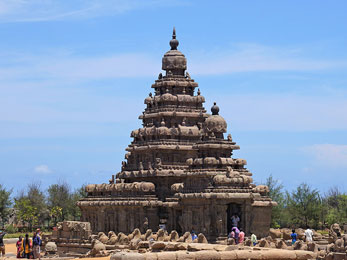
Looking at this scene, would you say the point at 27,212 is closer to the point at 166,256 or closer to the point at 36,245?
the point at 36,245

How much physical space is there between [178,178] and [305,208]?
67.6ft

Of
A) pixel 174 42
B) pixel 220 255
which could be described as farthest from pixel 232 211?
pixel 220 255

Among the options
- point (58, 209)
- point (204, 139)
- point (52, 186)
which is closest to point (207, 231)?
point (204, 139)

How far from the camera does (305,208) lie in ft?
314

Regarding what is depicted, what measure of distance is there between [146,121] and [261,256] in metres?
38.7

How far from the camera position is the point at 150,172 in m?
79.7

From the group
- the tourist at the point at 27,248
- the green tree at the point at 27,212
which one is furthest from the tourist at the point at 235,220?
the green tree at the point at 27,212

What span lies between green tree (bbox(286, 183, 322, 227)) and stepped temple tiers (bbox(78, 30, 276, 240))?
18.1 metres

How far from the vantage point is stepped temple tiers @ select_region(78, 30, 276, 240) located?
7188 centimetres

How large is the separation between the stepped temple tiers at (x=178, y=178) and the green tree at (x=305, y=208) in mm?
18074

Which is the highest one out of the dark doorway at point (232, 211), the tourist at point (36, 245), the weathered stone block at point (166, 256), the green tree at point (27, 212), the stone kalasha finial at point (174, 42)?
the stone kalasha finial at point (174, 42)

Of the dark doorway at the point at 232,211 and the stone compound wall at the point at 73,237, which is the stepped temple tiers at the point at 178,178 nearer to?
the dark doorway at the point at 232,211

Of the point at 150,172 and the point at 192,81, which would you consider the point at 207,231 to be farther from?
the point at 192,81

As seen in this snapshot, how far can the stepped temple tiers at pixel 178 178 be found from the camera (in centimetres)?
7188
